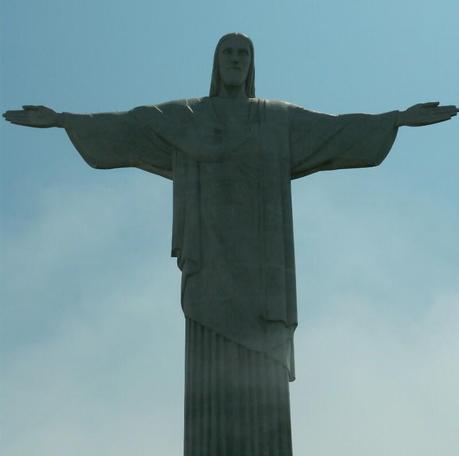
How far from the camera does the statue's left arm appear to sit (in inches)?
739

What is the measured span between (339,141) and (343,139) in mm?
70

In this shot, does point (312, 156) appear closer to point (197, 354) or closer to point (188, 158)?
point (188, 158)

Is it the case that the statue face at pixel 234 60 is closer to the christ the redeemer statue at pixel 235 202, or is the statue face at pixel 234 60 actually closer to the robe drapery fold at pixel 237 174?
the christ the redeemer statue at pixel 235 202

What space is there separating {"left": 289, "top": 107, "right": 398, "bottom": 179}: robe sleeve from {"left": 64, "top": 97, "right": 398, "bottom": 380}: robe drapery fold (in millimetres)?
16

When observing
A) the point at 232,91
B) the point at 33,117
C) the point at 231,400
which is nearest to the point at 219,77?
the point at 232,91

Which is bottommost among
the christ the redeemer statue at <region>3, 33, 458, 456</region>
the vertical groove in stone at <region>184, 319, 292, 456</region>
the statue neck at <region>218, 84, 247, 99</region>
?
the vertical groove in stone at <region>184, 319, 292, 456</region>

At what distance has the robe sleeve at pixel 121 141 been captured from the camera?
18.7 m

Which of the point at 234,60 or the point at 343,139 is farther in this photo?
the point at 234,60

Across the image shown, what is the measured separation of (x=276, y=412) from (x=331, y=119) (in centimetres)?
491

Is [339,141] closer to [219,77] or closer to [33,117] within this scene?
[219,77]

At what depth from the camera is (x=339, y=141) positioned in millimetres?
18859

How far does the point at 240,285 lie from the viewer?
690 inches

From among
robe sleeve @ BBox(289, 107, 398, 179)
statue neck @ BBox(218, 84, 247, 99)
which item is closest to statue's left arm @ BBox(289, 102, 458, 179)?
robe sleeve @ BBox(289, 107, 398, 179)

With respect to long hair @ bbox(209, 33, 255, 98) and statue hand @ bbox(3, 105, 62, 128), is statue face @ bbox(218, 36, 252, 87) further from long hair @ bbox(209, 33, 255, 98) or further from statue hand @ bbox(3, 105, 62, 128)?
statue hand @ bbox(3, 105, 62, 128)
